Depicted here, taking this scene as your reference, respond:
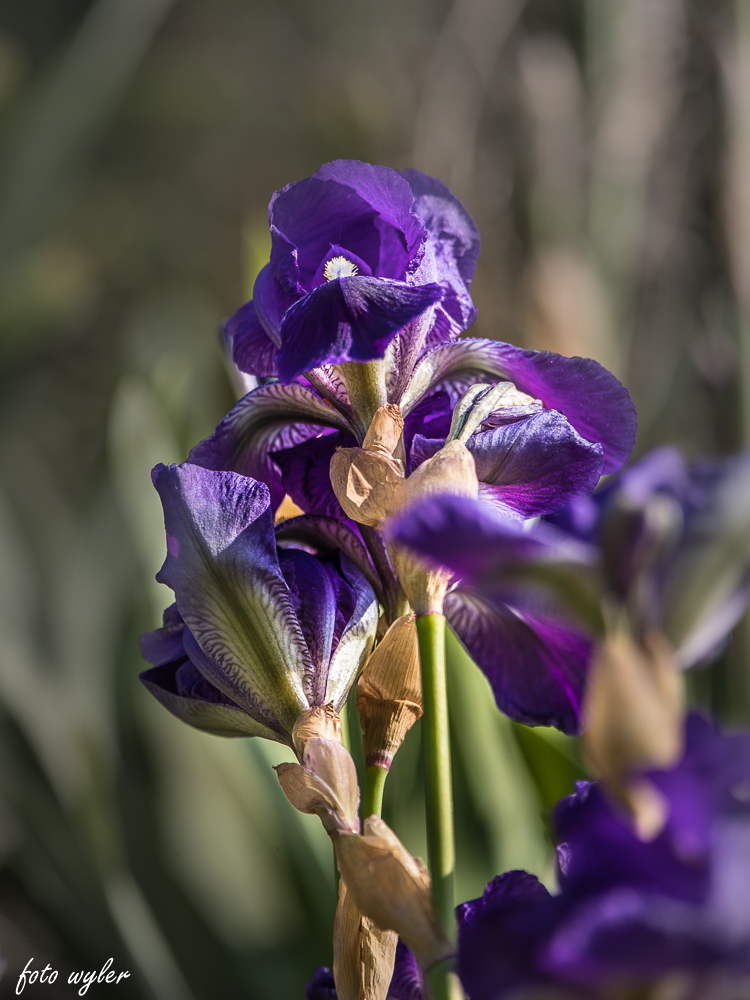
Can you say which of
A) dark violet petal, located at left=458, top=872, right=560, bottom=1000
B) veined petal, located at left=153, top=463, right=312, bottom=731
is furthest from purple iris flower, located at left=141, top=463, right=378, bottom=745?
dark violet petal, located at left=458, top=872, right=560, bottom=1000

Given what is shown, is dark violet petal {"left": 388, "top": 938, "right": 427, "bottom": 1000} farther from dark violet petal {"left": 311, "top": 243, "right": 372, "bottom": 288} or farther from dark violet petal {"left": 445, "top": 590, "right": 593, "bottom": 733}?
dark violet petal {"left": 311, "top": 243, "right": 372, "bottom": 288}

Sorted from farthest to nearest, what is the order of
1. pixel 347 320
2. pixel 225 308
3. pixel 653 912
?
1. pixel 225 308
2. pixel 347 320
3. pixel 653 912

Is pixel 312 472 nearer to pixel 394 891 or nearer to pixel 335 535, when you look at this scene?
pixel 335 535

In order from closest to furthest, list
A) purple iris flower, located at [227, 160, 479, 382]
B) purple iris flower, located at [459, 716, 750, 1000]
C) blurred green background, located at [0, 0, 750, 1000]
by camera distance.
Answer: purple iris flower, located at [459, 716, 750, 1000]
purple iris flower, located at [227, 160, 479, 382]
blurred green background, located at [0, 0, 750, 1000]

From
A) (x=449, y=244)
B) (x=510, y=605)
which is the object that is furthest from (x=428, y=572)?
(x=449, y=244)

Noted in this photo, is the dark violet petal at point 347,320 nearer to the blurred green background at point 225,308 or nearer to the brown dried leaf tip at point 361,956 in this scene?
the brown dried leaf tip at point 361,956
